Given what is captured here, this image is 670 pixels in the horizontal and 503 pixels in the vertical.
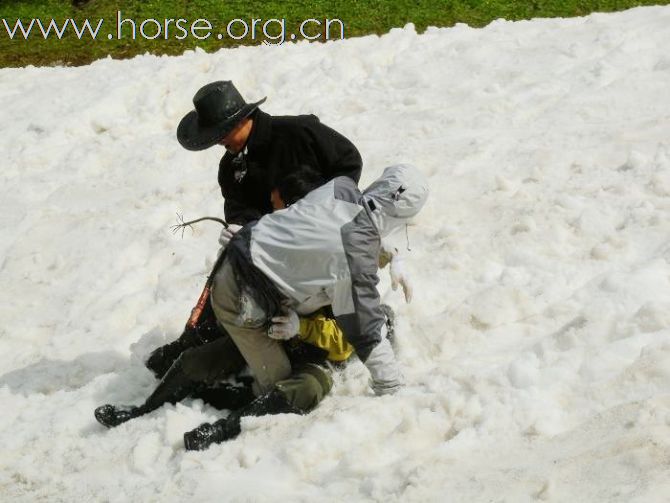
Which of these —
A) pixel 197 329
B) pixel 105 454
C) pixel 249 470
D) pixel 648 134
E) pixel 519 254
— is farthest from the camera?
pixel 648 134

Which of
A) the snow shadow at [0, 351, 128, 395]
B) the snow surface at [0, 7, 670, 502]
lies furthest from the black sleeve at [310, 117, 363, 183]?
the snow shadow at [0, 351, 128, 395]

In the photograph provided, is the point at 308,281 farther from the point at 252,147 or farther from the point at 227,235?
the point at 252,147

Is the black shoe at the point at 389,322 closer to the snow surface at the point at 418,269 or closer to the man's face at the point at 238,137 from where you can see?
the snow surface at the point at 418,269

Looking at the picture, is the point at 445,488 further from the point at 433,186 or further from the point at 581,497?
the point at 433,186

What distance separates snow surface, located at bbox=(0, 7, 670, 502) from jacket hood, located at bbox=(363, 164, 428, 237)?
0.83 metres

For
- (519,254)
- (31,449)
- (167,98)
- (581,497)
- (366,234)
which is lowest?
(31,449)

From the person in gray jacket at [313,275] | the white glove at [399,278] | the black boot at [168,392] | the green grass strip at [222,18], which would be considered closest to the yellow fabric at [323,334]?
the person in gray jacket at [313,275]

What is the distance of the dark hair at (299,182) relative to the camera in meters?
4.48

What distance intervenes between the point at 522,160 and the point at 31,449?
4.05 meters

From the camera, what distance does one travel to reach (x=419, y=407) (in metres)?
3.92

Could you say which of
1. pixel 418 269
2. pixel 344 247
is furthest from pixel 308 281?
pixel 418 269

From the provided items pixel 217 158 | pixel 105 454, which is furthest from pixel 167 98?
pixel 105 454

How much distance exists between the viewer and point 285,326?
A: 160 inches

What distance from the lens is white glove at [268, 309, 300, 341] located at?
4.06 metres
